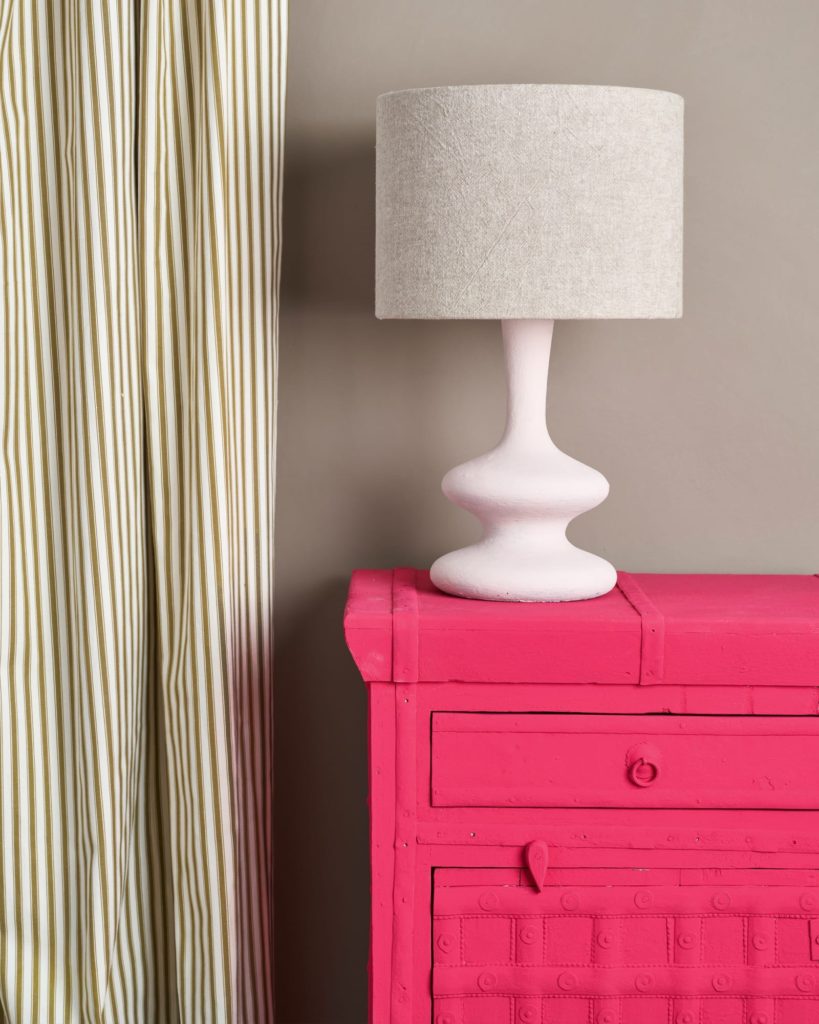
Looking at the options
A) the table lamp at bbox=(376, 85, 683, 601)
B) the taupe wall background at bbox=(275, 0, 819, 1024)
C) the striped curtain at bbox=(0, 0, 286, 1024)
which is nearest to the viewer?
the table lamp at bbox=(376, 85, 683, 601)

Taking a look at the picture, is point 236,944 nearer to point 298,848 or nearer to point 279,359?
point 298,848

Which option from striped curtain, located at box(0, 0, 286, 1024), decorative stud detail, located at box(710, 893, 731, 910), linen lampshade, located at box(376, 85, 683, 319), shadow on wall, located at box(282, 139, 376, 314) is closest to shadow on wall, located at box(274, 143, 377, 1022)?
shadow on wall, located at box(282, 139, 376, 314)

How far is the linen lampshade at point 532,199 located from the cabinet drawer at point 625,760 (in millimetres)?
509

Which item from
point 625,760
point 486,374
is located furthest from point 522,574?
point 486,374

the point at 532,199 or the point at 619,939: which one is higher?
the point at 532,199

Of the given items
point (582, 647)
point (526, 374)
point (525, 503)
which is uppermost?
point (526, 374)

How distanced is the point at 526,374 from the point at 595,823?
1.92ft

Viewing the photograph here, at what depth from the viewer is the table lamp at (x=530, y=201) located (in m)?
1.32

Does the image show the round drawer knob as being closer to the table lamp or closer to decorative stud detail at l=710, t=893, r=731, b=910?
decorative stud detail at l=710, t=893, r=731, b=910

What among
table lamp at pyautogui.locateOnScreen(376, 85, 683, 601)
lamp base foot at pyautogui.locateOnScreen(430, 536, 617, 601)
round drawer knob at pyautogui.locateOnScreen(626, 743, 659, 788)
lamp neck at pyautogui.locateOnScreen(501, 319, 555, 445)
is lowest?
round drawer knob at pyautogui.locateOnScreen(626, 743, 659, 788)

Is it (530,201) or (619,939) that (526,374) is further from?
(619,939)

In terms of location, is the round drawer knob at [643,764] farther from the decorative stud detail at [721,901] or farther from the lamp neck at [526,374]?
the lamp neck at [526,374]

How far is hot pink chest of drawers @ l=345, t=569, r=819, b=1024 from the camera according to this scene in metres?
1.43

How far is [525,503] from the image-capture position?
148 centimetres
